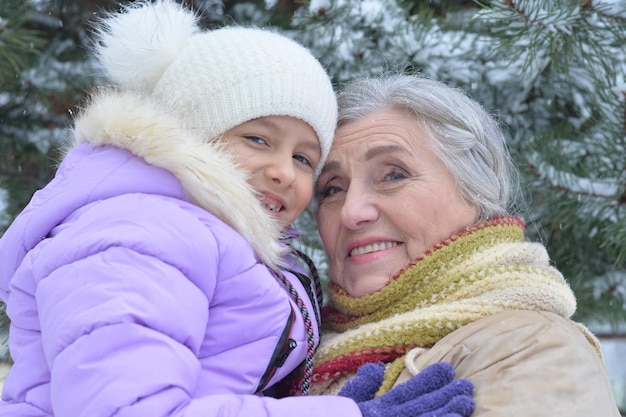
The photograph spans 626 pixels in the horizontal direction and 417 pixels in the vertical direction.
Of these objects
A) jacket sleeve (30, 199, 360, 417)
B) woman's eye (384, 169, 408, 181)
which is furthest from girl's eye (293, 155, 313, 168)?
jacket sleeve (30, 199, 360, 417)

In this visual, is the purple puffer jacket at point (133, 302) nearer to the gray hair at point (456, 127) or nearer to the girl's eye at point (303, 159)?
the girl's eye at point (303, 159)

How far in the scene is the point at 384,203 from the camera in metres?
1.92

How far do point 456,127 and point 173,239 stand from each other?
95 cm

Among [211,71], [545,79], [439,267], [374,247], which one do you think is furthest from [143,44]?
[545,79]

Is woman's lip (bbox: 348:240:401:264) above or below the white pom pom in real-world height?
below

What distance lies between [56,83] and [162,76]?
0.59 m

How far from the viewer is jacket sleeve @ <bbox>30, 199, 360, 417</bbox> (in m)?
1.16

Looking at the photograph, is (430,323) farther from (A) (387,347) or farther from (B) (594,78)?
(B) (594,78)

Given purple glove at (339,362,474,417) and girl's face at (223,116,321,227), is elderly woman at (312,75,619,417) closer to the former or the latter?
purple glove at (339,362,474,417)

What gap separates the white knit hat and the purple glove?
68cm

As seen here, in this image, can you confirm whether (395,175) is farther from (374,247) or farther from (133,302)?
(133,302)

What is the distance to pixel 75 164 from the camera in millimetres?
1490

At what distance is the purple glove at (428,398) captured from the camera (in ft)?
4.49

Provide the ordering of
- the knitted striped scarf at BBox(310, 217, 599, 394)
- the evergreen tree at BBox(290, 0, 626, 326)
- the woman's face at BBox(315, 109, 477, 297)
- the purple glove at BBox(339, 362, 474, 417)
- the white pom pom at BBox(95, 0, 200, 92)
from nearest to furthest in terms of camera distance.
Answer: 1. the purple glove at BBox(339, 362, 474, 417)
2. the knitted striped scarf at BBox(310, 217, 599, 394)
3. the white pom pom at BBox(95, 0, 200, 92)
4. the woman's face at BBox(315, 109, 477, 297)
5. the evergreen tree at BBox(290, 0, 626, 326)
